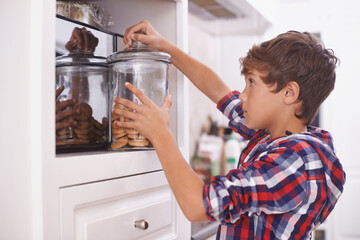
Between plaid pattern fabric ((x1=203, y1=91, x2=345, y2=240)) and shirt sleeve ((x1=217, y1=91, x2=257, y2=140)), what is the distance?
0.68 feet

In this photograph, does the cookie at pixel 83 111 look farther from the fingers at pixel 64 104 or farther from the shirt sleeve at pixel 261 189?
the shirt sleeve at pixel 261 189

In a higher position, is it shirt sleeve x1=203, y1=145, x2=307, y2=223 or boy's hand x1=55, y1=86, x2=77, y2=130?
boy's hand x1=55, y1=86, x2=77, y2=130

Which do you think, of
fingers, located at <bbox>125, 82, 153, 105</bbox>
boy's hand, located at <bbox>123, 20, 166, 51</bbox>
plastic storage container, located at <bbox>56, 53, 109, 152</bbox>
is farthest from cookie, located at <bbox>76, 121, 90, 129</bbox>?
boy's hand, located at <bbox>123, 20, 166, 51</bbox>

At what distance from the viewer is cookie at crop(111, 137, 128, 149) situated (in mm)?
815

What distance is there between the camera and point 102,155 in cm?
74

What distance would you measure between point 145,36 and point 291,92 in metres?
0.39

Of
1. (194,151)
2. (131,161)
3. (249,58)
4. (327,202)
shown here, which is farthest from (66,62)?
(194,151)

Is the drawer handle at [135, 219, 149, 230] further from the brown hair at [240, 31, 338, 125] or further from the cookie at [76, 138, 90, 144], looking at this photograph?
the brown hair at [240, 31, 338, 125]

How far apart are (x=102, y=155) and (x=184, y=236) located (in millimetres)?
421

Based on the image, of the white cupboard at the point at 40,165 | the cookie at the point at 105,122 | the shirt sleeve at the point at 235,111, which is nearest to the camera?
the white cupboard at the point at 40,165

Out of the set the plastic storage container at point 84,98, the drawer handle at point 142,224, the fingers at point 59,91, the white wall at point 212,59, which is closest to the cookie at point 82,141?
the plastic storage container at point 84,98

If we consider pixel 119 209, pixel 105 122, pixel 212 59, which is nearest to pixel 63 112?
pixel 105 122

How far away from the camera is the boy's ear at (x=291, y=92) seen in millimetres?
913

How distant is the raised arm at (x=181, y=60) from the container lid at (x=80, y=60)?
0.09 meters
